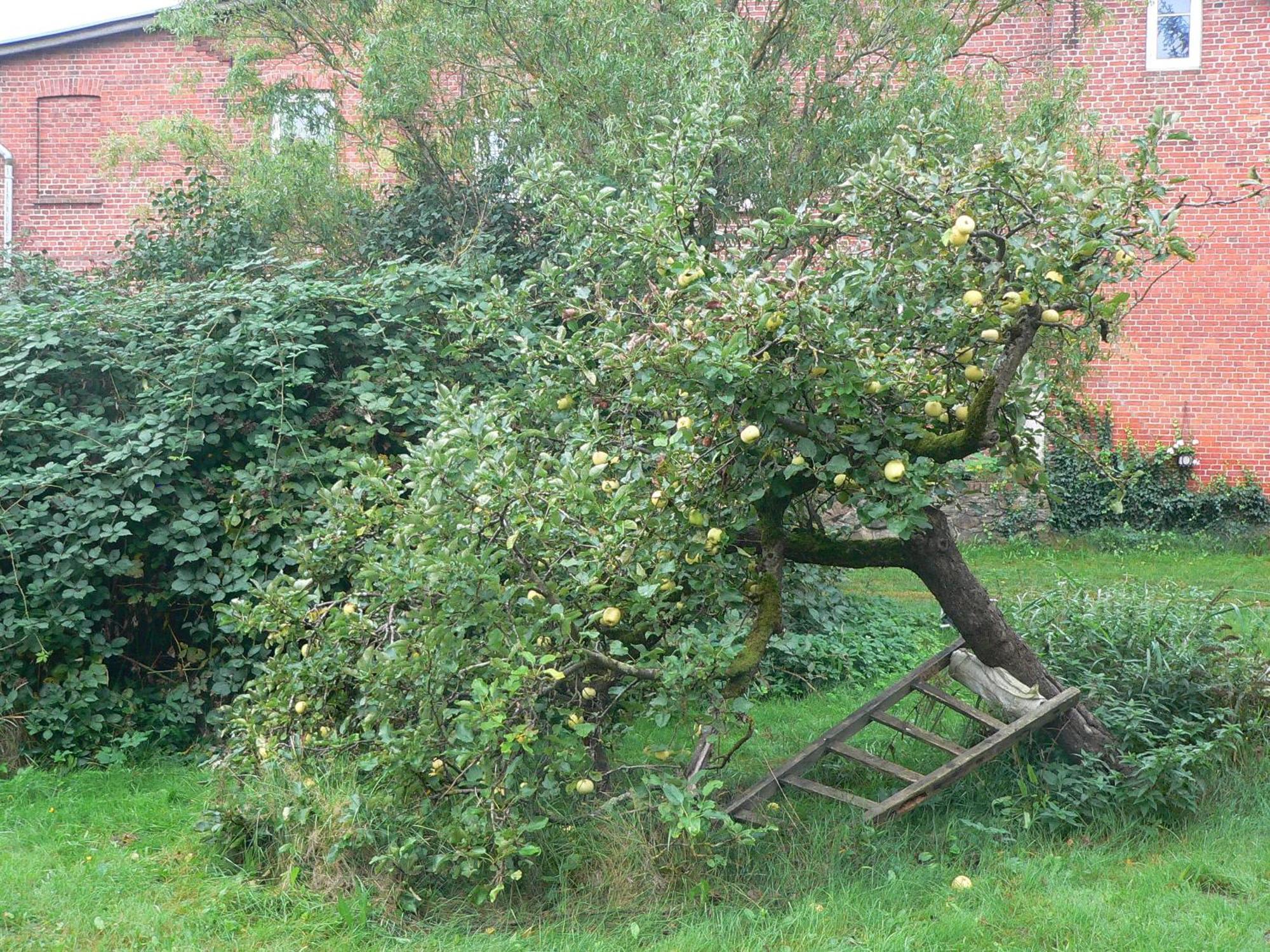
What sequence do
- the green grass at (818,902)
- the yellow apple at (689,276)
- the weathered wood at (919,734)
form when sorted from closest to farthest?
the green grass at (818,902) → the yellow apple at (689,276) → the weathered wood at (919,734)

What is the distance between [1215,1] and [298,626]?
48.8ft

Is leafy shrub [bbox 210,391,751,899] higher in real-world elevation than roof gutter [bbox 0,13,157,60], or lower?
lower

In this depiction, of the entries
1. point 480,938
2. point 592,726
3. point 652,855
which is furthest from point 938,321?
point 480,938

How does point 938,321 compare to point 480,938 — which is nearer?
point 480,938

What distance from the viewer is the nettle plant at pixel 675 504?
388 centimetres

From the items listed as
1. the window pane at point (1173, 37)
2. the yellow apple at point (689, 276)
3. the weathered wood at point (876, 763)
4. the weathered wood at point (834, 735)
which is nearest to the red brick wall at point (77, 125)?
the window pane at point (1173, 37)

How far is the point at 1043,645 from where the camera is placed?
556 centimetres

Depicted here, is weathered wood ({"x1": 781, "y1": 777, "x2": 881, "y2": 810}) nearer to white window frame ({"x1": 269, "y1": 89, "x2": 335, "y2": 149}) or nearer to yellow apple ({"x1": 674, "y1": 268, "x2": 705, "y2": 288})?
yellow apple ({"x1": 674, "y1": 268, "x2": 705, "y2": 288})

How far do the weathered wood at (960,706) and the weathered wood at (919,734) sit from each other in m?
0.14

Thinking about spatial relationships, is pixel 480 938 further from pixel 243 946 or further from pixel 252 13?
pixel 252 13

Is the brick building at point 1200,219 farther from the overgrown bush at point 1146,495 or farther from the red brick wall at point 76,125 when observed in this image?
the red brick wall at point 76,125

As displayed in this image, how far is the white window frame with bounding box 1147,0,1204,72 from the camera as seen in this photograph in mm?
14844

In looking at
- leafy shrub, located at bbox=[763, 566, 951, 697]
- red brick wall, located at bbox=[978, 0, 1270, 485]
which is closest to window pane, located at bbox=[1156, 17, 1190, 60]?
red brick wall, located at bbox=[978, 0, 1270, 485]

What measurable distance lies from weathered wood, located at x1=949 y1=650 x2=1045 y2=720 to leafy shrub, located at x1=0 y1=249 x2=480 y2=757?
3.02 m
